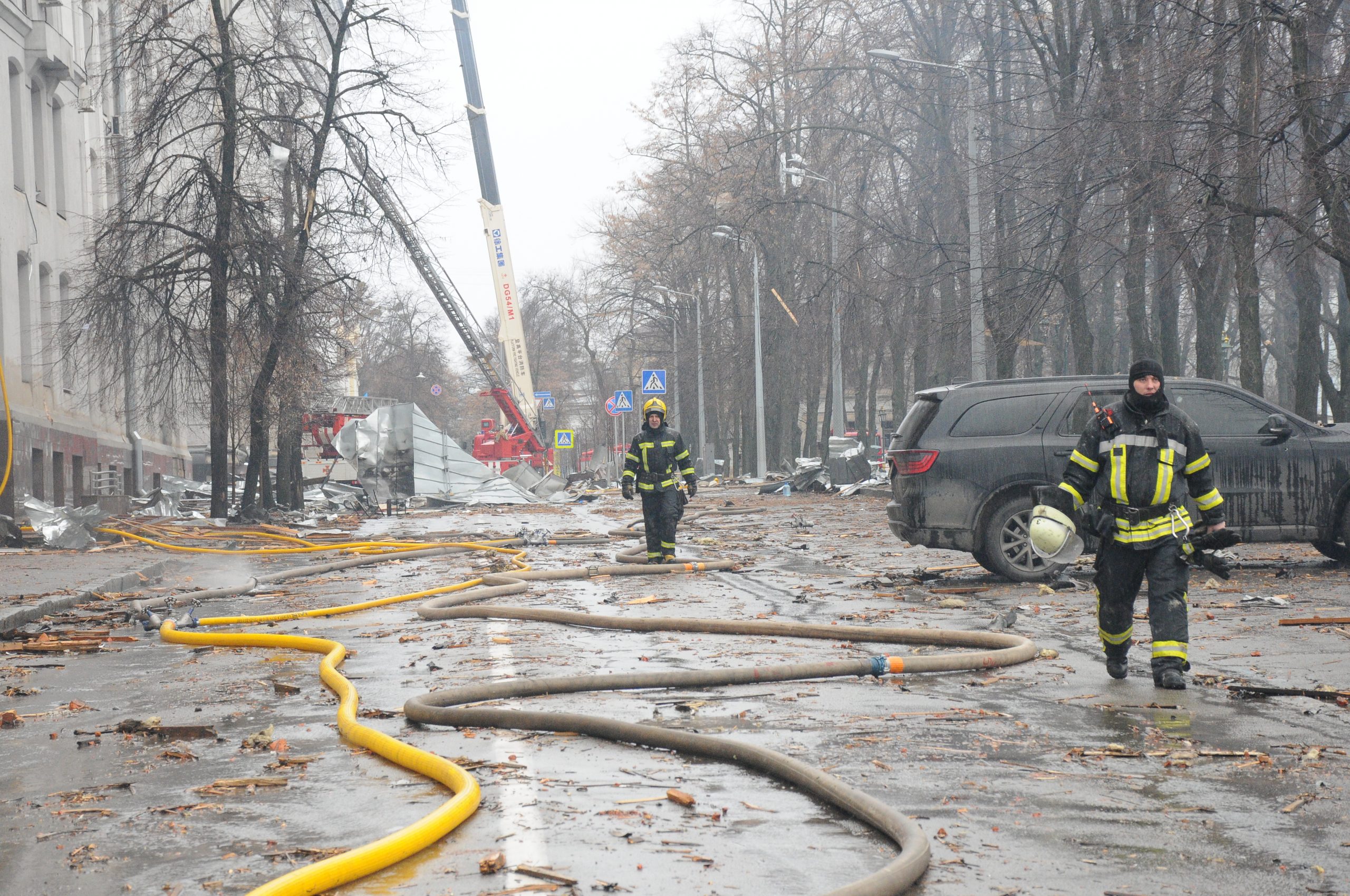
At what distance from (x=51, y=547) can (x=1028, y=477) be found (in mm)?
14093

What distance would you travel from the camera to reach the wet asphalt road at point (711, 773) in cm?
417

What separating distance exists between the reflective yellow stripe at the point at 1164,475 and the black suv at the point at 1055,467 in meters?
5.31

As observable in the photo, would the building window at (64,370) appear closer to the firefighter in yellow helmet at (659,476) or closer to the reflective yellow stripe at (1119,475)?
the firefighter in yellow helmet at (659,476)

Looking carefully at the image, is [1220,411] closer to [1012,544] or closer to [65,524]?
[1012,544]

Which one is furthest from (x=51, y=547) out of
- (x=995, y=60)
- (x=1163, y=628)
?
(x=995, y=60)

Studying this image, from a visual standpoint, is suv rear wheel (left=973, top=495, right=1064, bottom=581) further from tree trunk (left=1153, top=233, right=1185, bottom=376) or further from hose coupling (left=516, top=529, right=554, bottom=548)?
tree trunk (left=1153, top=233, right=1185, bottom=376)

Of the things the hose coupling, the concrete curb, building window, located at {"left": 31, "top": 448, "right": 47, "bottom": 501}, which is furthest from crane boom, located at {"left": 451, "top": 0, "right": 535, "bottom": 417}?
the concrete curb

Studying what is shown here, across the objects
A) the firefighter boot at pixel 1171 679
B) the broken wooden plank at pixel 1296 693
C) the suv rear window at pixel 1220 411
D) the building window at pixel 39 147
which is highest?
the building window at pixel 39 147

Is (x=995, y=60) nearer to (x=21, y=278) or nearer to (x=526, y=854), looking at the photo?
(x=21, y=278)

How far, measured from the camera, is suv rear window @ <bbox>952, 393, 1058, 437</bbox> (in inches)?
516

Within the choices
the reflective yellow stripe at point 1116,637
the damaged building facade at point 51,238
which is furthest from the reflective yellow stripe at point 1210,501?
the damaged building facade at point 51,238

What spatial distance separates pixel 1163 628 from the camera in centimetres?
734

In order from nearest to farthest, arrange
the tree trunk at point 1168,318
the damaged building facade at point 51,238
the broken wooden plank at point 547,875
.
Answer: the broken wooden plank at point 547,875 → the tree trunk at point 1168,318 → the damaged building facade at point 51,238

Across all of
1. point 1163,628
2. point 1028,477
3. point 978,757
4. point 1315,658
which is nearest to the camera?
point 978,757
